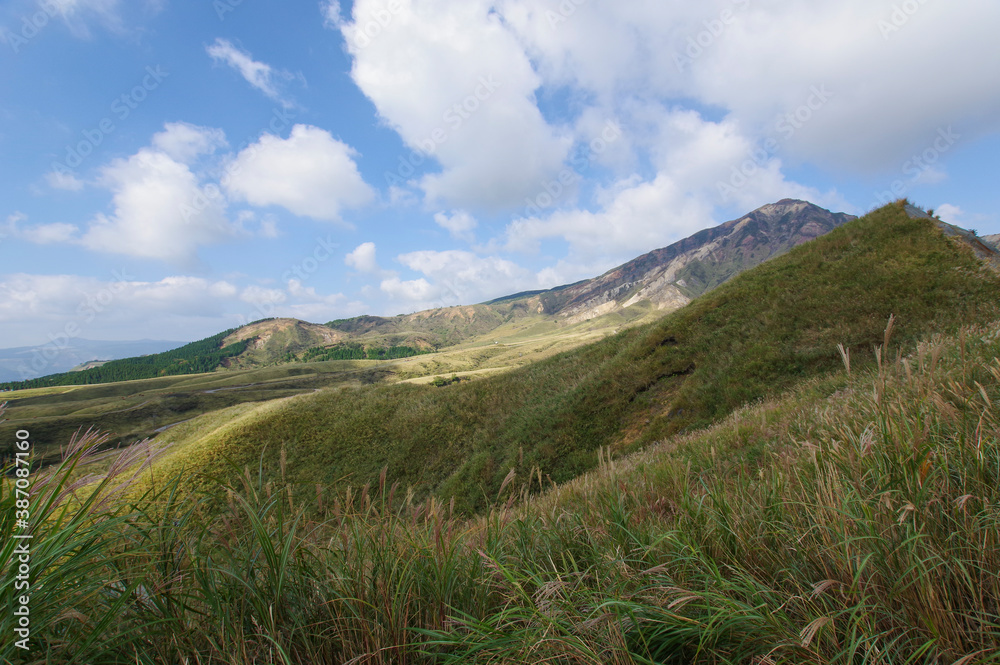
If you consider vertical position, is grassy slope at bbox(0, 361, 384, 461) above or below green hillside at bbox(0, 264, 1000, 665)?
below

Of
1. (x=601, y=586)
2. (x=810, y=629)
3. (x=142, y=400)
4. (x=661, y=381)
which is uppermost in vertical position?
(x=810, y=629)

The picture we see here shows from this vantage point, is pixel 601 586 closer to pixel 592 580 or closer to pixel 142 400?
pixel 592 580

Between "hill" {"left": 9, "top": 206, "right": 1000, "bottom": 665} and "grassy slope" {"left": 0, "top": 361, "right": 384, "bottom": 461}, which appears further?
"grassy slope" {"left": 0, "top": 361, "right": 384, "bottom": 461}

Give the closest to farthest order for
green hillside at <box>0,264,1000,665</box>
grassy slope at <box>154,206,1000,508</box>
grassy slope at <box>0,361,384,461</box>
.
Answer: green hillside at <box>0,264,1000,665</box>, grassy slope at <box>154,206,1000,508</box>, grassy slope at <box>0,361,384,461</box>

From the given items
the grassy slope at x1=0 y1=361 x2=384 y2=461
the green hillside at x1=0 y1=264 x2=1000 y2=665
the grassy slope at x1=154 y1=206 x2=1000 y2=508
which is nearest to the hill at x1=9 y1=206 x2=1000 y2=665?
the green hillside at x1=0 y1=264 x2=1000 y2=665

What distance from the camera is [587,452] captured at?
45.4 ft

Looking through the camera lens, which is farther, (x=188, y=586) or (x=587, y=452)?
(x=587, y=452)

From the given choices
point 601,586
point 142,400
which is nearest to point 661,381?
point 601,586

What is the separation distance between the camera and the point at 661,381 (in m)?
16.5

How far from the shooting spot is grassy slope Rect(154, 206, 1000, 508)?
13.2 metres

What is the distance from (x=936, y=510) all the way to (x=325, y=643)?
11.6 ft

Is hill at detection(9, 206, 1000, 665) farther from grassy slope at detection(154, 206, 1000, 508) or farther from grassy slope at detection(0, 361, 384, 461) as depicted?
grassy slope at detection(0, 361, 384, 461)

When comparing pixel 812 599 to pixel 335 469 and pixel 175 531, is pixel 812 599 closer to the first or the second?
pixel 175 531

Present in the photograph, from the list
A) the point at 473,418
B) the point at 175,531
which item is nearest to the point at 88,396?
the point at 473,418
